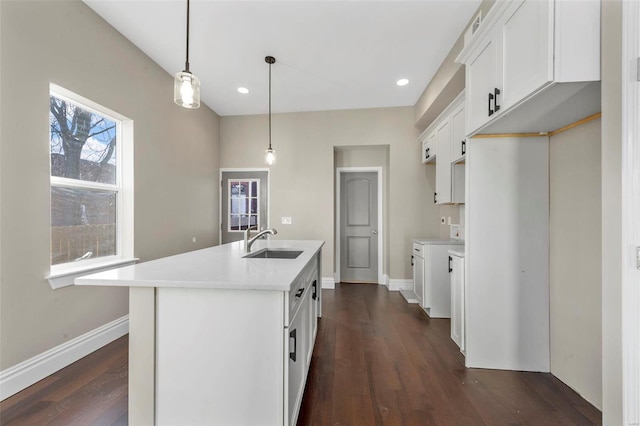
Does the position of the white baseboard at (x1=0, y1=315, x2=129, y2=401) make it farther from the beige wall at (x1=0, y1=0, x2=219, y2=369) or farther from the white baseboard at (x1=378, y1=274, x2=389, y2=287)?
the white baseboard at (x1=378, y1=274, x2=389, y2=287)

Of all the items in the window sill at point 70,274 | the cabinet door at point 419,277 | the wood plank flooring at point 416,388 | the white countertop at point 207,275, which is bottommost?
the wood plank flooring at point 416,388

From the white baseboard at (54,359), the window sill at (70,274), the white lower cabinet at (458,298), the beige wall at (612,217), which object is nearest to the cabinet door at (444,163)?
the white lower cabinet at (458,298)

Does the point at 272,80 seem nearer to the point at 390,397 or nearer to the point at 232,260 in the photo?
the point at 232,260

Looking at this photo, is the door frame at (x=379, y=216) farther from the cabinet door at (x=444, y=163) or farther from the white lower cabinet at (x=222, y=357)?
the white lower cabinet at (x=222, y=357)

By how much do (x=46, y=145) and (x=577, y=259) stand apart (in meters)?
3.83

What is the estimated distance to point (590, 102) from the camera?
1.43 metres

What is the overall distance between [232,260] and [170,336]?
1.86 ft

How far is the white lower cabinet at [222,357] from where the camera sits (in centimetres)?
120

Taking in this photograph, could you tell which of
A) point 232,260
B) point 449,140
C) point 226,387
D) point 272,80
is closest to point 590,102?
point 449,140

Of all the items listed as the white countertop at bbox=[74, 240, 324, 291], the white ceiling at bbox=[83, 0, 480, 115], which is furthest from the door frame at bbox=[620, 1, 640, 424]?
the white ceiling at bbox=[83, 0, 480, 115]

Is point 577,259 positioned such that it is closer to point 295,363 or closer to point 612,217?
point 612,217

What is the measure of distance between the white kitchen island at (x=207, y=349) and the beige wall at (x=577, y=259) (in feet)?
6.14

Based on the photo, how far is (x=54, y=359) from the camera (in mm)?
1944

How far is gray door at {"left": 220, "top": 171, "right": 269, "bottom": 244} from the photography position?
15.1 feet
